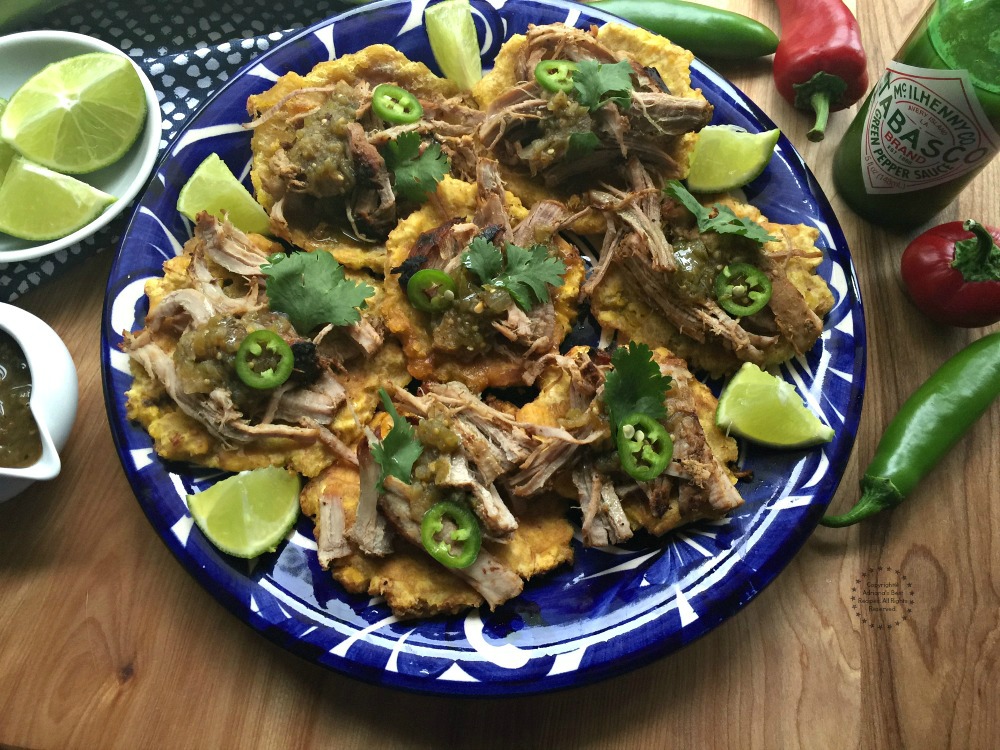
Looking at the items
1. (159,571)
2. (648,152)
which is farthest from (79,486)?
(648,152)

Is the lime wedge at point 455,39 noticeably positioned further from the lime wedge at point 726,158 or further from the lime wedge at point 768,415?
the lime wedge at point 768,415

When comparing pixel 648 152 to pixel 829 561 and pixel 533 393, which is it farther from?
pixel 829 561

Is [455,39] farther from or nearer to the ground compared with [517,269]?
farther from the ground

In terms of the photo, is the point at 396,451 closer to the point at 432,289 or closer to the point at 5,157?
the point at 432,289

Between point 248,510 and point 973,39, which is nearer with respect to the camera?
point 248,510

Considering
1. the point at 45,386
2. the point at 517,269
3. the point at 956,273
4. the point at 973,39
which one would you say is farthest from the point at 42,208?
the point at 956,273
